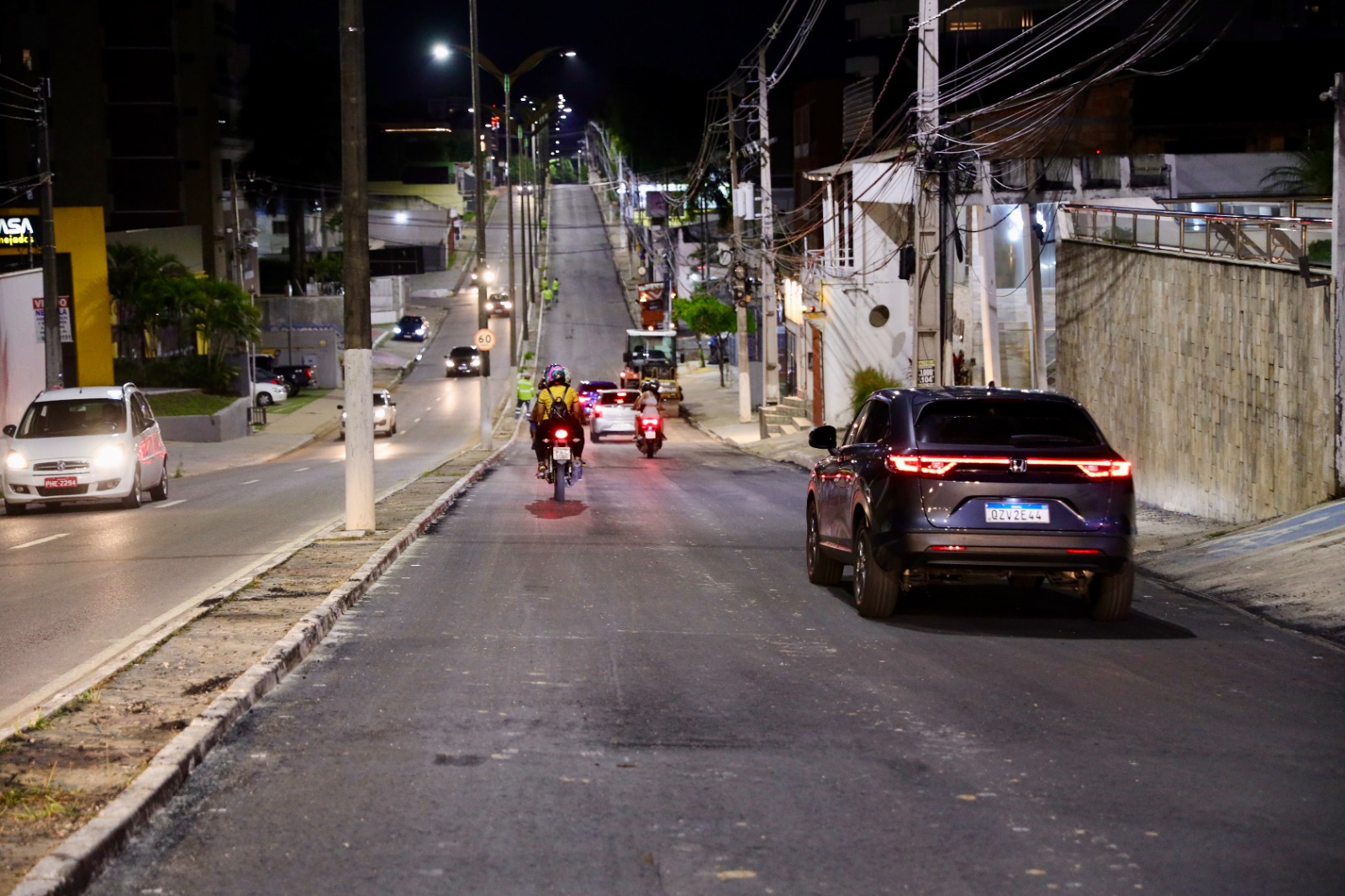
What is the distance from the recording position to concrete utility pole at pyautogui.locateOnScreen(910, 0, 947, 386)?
2355 cm

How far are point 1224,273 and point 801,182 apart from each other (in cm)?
5816

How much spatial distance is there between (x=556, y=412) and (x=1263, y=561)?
1009 centimetres

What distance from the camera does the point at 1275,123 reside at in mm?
42406

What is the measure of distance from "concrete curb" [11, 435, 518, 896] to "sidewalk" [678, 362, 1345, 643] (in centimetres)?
704

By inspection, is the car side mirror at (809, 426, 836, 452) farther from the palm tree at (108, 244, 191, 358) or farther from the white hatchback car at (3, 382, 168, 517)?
the palm tree at (108, 244, 191, 358)

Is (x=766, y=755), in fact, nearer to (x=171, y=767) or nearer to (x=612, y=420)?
(x=171, y=767)

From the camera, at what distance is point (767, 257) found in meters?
45.0

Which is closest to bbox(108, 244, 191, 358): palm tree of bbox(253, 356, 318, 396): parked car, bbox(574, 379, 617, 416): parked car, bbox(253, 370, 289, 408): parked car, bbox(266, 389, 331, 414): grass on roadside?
bbox(253, 370, 289, 408): parked car

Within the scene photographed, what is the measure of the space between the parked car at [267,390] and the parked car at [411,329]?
25912 millimetres

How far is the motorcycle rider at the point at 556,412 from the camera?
20.4 m

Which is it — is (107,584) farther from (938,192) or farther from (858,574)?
(938,192)

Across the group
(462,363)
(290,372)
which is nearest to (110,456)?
(290,372)

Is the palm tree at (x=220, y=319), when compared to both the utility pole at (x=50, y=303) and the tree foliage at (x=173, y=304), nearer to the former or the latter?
the tree foliage at (x=173, y=304)

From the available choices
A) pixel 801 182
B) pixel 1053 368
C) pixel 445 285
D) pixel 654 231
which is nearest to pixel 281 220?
pixel 445 285
